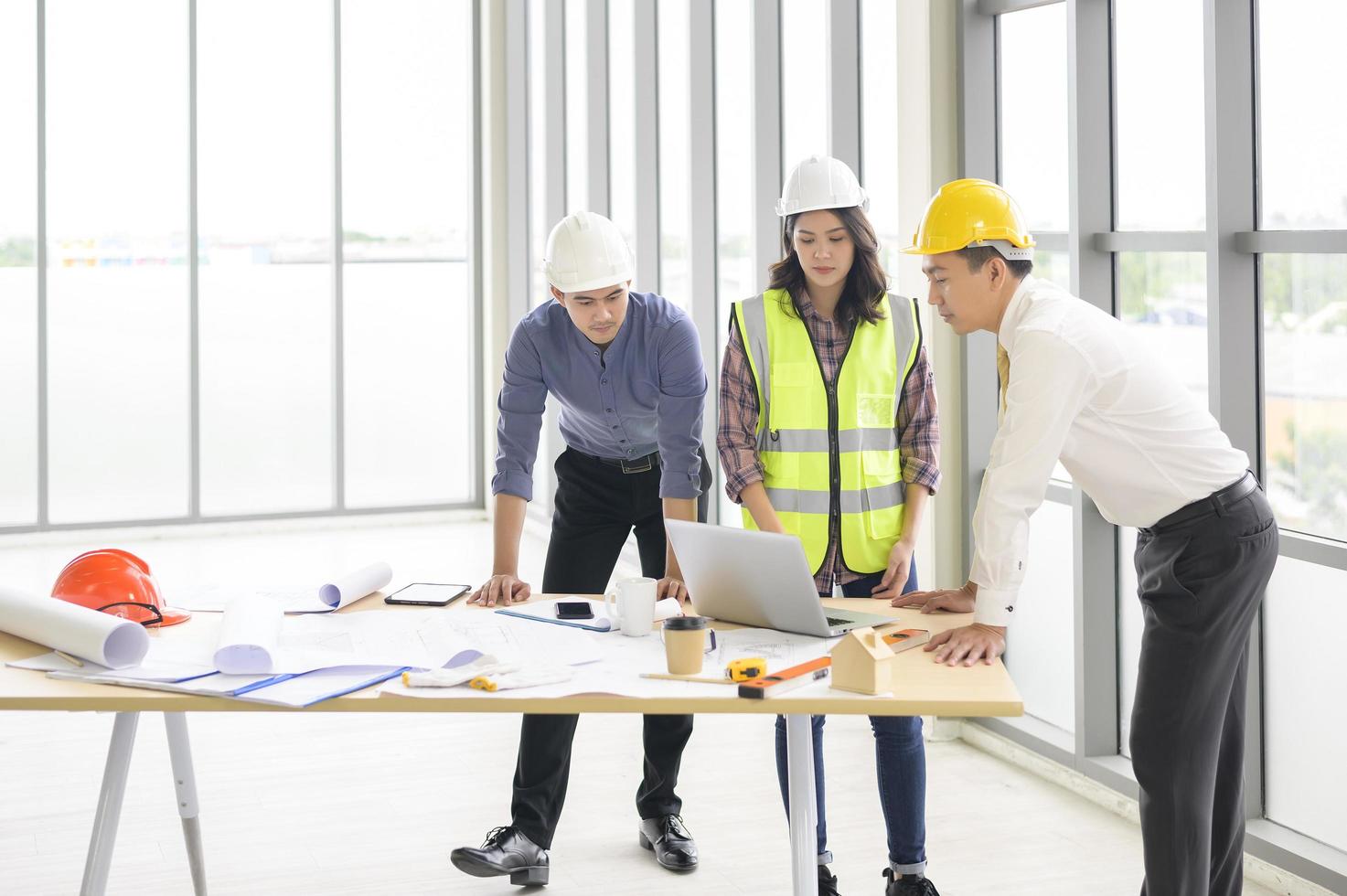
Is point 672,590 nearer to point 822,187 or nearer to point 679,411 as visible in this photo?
point 679,411

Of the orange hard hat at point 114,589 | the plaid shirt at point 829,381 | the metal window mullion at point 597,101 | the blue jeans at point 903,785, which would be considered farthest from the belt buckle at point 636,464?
the metal window mullion at point 597,101

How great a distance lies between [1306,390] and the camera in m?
3.27

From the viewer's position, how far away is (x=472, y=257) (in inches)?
357

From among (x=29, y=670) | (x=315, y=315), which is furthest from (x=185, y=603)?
(x=315, y=315)

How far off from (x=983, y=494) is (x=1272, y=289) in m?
A: 1.36

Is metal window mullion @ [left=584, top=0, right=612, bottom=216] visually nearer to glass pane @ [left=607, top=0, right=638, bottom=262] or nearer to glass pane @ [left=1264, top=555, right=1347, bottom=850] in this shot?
glass pane @ [left=607, top=0, right=638, bottom=262]

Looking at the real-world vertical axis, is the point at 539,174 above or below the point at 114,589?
above

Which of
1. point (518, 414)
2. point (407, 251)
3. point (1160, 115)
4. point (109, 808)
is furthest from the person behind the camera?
point (407, 251)

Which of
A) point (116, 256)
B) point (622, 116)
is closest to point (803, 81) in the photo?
point (622, 116)

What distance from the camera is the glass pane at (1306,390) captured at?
3.19 metres

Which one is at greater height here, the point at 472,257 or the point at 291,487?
the point at 472,257

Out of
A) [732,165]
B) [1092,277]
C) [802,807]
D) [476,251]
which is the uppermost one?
[476,251]

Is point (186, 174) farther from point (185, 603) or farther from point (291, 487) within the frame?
point (185, 603)

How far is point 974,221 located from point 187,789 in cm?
206
